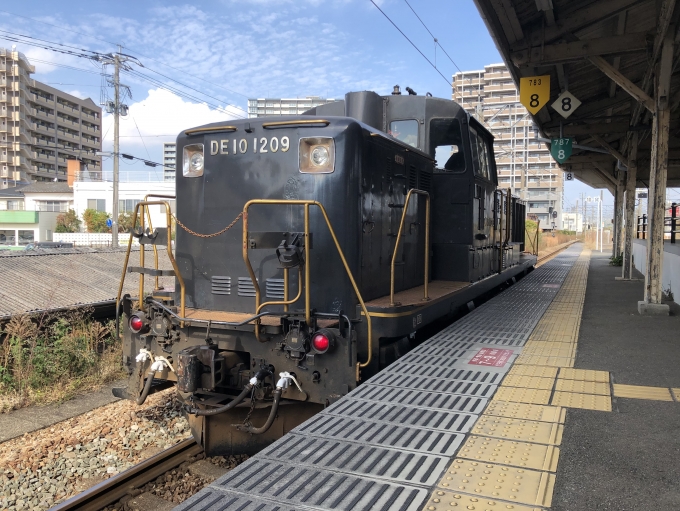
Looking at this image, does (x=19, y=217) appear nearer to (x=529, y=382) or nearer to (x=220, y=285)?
(x=220, y=285)

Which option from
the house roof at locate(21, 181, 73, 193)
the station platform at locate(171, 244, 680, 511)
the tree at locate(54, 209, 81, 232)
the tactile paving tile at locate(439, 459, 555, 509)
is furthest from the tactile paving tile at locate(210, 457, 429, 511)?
the house roof at locate(21, 181, 73, 193)

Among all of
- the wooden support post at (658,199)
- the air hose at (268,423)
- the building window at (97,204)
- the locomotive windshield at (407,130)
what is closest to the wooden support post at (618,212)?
the wooden support post at (658,199)

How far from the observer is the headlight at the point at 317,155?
14.6 feet

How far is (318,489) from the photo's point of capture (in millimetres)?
2365

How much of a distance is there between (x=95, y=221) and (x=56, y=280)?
1468 inches

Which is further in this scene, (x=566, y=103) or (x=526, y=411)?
(x=566, y=103)

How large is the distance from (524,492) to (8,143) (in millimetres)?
75996

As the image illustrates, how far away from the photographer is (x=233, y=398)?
4.20 meters

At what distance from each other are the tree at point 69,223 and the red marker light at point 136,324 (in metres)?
43.8

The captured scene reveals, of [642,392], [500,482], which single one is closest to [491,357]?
[642,392]

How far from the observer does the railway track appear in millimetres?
3920

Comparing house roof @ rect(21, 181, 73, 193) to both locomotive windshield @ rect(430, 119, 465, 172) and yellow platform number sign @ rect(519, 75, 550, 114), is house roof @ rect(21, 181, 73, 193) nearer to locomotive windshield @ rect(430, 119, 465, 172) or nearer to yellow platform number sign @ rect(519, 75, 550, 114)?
yellow platform number sign @ rect(519, 75, 550, 114)

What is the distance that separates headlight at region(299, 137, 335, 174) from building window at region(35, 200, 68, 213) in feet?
179

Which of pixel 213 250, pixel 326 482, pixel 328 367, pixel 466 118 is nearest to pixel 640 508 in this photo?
pixel 326 482
